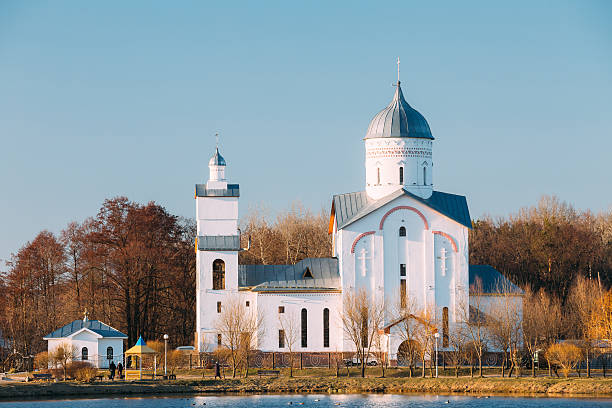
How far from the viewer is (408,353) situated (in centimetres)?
5262

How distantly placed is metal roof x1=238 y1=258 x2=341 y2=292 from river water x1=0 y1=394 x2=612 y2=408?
10983mm

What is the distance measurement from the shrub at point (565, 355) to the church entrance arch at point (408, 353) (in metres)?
5.75

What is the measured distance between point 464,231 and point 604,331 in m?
8.79

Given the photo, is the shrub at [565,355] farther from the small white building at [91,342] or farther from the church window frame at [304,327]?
the small white building at [91,342]

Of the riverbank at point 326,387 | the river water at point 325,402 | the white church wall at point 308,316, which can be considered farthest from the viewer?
the white church wall at point 308,316

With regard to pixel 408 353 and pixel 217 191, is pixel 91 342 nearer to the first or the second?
pixel 217 191

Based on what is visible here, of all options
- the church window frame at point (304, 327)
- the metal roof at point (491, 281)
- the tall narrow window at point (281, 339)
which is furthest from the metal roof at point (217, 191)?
the metal roof at point (491, 281)

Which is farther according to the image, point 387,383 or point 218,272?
point 218,272

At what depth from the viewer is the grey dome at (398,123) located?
188 ft

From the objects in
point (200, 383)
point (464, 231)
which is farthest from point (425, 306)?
point (200, 383)

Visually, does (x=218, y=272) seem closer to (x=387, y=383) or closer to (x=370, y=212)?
(x=370, y=212)

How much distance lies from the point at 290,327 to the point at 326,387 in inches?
324

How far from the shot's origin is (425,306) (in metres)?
54.5

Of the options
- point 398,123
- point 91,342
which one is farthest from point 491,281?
point 91,342
